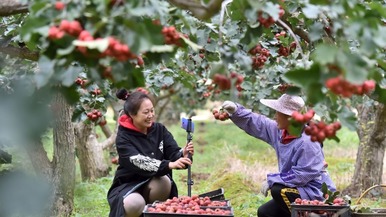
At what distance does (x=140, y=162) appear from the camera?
16.8 feet

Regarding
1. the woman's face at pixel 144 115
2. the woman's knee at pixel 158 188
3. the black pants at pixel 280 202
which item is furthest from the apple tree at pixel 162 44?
the woman's knee at pixel 158 188

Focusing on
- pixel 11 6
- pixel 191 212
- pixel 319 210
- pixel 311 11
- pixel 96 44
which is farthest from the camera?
pixel 319 210

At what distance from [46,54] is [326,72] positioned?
95cm

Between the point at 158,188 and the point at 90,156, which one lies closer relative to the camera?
the point at 158,188

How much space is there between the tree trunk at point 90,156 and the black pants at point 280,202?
3610 mm

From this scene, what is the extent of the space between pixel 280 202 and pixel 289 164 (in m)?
0.28

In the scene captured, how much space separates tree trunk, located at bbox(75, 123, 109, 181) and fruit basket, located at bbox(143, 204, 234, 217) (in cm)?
439

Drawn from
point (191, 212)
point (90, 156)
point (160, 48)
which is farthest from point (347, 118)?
point (90, 156)

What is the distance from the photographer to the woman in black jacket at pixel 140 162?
200 inches

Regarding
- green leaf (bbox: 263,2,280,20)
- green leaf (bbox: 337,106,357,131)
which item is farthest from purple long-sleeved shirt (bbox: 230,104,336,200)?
green leaf (bbox: 263,2,280,20)

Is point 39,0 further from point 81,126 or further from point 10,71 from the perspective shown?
point 81,126

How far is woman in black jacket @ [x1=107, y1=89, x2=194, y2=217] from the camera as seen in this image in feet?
16.7

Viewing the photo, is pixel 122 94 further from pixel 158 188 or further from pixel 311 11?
pixel 311 11

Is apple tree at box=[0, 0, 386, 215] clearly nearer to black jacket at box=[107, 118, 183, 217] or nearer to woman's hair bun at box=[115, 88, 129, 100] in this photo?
black jacket at box=[107, 118, 183, 217]
